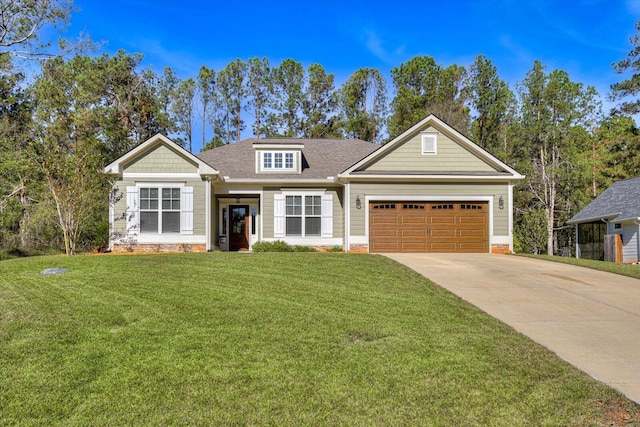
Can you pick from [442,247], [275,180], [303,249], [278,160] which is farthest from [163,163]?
[442,247]

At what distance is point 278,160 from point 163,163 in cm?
464

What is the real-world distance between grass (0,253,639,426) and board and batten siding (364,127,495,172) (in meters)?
9.48

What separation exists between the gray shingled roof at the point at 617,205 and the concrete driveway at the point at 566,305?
1056 cm

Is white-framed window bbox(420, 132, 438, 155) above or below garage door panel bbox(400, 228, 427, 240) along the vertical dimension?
above

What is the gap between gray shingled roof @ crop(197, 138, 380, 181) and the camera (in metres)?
17.6

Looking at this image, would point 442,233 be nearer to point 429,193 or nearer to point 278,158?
point 429,193

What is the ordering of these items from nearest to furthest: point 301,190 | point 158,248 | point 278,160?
1. point 158,248
2. point 301,190
3. point 278,160

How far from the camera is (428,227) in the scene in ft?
53.2

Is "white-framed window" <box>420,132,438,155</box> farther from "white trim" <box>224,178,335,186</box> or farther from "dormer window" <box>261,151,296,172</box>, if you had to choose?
"dormer window" <box>261,151,296,172</box>

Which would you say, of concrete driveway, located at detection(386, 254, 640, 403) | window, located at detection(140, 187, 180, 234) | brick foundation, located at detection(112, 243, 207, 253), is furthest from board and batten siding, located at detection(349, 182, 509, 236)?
window, located at detection(140, 187, 180, 234)

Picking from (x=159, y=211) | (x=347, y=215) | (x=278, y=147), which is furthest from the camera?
(x=278, y=147)

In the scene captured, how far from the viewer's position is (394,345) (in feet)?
16.6

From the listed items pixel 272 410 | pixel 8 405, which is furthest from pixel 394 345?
pixel 8 405

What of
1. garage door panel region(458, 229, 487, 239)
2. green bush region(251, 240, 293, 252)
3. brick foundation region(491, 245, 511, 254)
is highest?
garage door panel region(458, 229, 487, 239)
